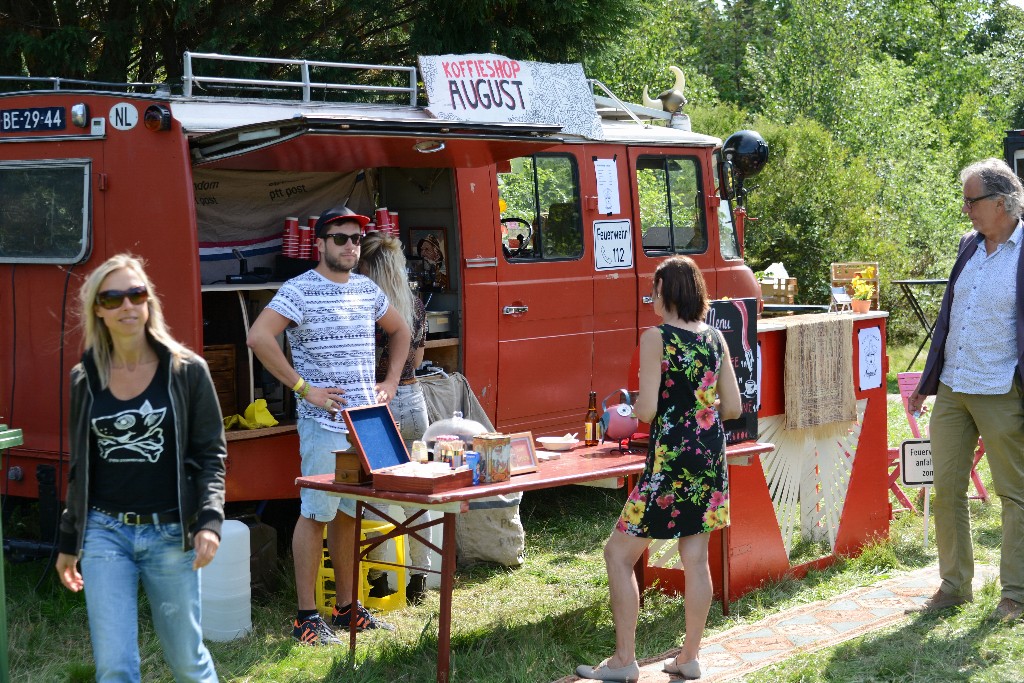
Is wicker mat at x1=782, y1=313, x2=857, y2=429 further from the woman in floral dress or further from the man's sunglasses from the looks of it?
the man's sunglasses

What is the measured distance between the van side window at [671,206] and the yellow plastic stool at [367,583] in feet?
10.7

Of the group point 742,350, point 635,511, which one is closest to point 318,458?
point 635,511

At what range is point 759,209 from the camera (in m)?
17.8

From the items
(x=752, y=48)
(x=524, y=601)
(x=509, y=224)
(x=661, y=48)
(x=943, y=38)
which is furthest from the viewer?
(x=943, y=38)

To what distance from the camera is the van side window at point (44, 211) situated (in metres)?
6.22

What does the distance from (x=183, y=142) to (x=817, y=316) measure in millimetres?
3681

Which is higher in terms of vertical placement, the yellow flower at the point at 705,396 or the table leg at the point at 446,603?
the yellow flower at the point at 705,396

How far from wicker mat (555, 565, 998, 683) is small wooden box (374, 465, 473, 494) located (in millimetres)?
981

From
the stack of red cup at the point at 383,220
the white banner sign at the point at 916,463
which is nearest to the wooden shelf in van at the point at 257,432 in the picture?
the stack of red cup at the point at 383,220

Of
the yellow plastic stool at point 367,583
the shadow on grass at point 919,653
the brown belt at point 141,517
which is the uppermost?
the brown belt at point 141,517

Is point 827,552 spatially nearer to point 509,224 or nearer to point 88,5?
point 509,224

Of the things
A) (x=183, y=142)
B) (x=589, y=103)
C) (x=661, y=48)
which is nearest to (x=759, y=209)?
(x=661, y=48)

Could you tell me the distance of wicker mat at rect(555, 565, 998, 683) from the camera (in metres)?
5.29

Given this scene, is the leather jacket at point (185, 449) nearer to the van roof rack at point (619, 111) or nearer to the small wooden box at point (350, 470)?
the small wooden box at point (350, 470)
